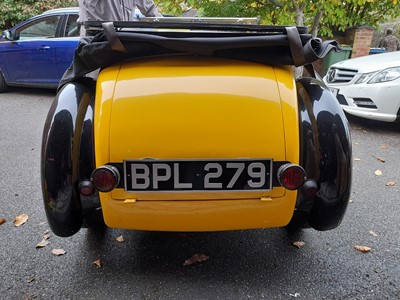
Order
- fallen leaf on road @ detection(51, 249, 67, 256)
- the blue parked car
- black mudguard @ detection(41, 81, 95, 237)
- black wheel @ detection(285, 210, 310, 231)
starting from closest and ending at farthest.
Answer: black mudguard @ detection(41, 81, 95, 237) → black wheel @ detection(285, 210, 310, 231) → fallen leaf on road @ detection(51, 249, 67, 256) → the blue parked car

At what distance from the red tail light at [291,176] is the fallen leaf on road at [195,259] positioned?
0.89 meters

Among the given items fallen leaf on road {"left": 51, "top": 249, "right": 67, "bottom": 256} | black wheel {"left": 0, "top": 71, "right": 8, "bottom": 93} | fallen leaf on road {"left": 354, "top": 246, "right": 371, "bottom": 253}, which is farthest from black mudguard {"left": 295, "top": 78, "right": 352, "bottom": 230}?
A: black wheel {"left": 0, "top": 71, "right": 8, "bottom": 93}

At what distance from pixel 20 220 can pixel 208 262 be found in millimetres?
1579

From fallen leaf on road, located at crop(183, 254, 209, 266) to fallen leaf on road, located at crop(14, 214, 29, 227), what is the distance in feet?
4.59

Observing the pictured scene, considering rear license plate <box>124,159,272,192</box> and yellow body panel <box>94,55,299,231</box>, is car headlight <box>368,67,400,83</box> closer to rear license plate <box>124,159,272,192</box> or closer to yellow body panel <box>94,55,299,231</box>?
yellow body panel <box>94,55,299,231</box>

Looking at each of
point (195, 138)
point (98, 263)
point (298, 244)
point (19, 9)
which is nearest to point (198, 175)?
point (195, 138)

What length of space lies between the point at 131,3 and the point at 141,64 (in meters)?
1.95

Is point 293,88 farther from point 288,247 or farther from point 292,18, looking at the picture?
point 292,18

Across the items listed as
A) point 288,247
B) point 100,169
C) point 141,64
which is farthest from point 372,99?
point 100,169

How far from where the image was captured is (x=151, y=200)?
1798 mm

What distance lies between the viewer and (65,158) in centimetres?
185

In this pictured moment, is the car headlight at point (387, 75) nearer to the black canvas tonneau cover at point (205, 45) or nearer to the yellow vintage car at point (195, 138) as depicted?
the black canvas tonneau cover at point (205, 45)

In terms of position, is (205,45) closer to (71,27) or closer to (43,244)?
(43,244)

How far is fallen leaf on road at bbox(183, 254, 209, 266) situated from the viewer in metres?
2.33
